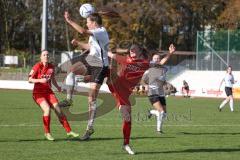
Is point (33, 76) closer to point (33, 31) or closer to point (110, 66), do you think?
point (110, 66)

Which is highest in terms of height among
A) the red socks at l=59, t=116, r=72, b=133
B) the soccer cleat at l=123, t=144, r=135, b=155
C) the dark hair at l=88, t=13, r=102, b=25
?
the dark hair at l=88, t=13, r=102, b=25

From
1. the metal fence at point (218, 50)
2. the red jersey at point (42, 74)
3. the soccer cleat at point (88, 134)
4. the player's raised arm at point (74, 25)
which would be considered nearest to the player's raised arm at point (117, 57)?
the player's raised arm at point (74, 25)

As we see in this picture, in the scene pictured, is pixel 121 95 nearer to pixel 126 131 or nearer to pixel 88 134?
pixel 126 131

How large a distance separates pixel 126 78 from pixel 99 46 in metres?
1.02

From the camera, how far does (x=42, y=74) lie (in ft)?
43.3

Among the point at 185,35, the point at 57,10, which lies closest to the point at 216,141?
the point at 185,35

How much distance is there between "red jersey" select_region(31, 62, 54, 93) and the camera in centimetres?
1320

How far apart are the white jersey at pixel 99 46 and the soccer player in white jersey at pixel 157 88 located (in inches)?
110

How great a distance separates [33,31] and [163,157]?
78.0 meters

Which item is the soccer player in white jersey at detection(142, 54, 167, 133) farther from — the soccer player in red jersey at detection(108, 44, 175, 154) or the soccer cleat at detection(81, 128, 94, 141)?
the soccer player in red jersey at detection(108, 44, 175, 154)

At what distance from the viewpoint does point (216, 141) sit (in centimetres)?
1388

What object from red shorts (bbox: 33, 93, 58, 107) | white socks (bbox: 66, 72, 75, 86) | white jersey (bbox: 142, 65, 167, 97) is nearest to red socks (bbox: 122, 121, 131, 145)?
red shorts (bbox: 33, 93, 58, 107)

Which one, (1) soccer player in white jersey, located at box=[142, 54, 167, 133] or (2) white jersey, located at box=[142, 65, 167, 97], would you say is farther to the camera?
(2) white jersey, located at box=[142, 65, 167, 97]

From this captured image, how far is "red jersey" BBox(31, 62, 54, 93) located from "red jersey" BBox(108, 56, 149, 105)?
71.6 inches
